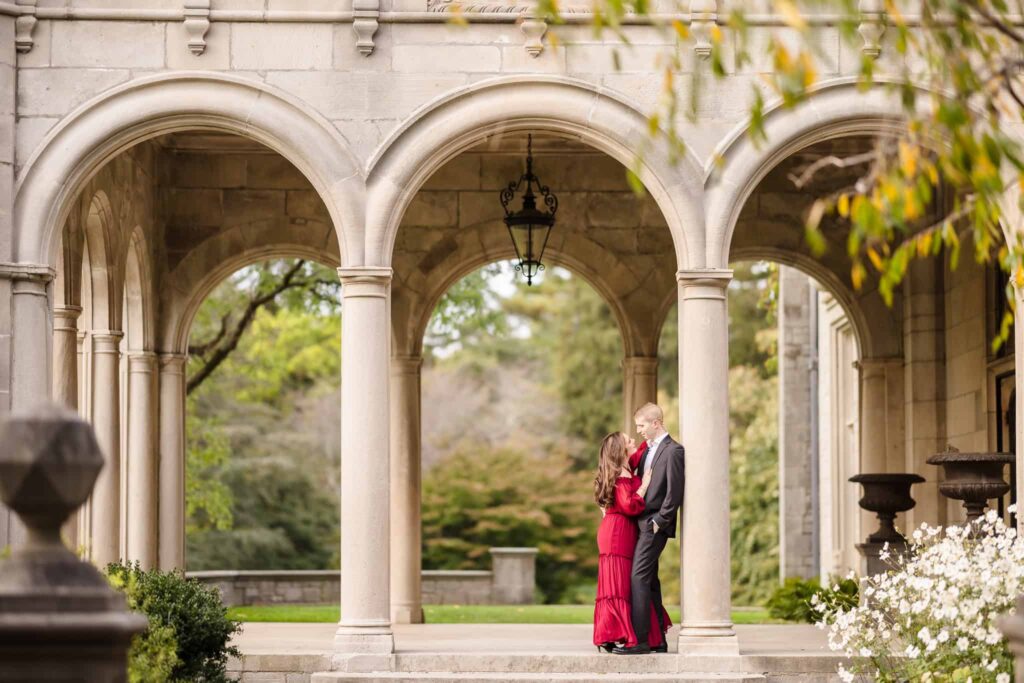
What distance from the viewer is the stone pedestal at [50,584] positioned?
20.1 ft

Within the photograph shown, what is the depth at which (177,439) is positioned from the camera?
17.4 meters

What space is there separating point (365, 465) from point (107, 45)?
380 cm

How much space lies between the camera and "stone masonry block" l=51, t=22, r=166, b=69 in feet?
40.9

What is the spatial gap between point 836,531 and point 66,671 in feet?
59.8

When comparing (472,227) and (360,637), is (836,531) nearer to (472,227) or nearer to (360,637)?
(472,227)

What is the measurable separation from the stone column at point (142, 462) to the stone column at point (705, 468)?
263 inches

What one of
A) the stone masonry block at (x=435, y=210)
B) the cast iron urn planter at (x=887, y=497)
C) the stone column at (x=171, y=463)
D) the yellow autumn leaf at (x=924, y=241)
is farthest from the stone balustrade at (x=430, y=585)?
the yellow autumn leaf at (x=924, y=241)

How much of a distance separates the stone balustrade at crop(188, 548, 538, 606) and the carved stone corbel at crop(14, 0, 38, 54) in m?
12.8

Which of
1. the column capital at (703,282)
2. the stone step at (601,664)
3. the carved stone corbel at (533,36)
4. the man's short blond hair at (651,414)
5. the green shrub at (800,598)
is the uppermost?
the carved stone corbel at (533,36)

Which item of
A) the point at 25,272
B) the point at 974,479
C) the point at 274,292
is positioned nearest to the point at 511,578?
the point at 274,292

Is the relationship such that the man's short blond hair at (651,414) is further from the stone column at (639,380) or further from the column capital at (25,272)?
the stone column at (639,380)

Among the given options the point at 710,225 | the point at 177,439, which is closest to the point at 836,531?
the point at 177,439

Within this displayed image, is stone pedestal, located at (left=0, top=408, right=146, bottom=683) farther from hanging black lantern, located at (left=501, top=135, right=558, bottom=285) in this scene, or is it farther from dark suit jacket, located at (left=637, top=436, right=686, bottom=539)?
hanging black lantern, located at (left=501, top=135, right=558, bottom=285)

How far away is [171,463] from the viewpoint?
1728cm
